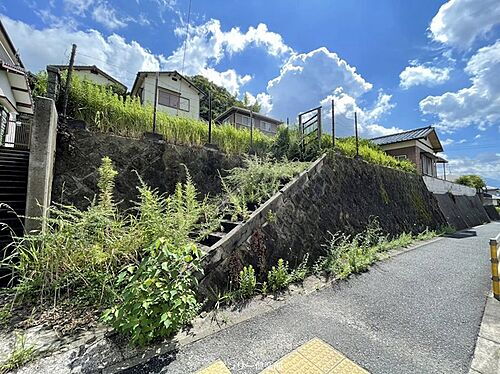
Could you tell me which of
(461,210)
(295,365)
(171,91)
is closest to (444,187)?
(461,210)

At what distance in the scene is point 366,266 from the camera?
14.0 ft

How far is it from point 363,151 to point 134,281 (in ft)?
27.4

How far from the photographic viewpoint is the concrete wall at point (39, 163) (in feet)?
10.6

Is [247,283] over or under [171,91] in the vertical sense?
under

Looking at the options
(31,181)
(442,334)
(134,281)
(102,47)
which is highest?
(102,47)

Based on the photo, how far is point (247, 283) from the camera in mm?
3021

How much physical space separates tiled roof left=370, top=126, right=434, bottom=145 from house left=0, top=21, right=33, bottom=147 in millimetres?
20400

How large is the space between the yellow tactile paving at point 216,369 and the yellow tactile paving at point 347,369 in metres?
0.86

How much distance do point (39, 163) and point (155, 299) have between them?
3.05 metres

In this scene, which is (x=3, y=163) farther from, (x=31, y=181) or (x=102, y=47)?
(x=102, y=47)

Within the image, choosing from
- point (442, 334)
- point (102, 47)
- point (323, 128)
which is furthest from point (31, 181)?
point (323, 128)

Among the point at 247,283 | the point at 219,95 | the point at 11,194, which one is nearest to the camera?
the point at 247,283

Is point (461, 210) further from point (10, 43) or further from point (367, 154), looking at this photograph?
point (10, 43)

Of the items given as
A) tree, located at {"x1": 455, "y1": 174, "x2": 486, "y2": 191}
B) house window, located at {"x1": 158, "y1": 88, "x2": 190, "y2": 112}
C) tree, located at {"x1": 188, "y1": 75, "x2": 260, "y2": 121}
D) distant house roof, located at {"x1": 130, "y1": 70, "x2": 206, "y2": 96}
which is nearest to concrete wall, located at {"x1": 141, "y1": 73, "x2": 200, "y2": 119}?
distant house roof, located at {"x1": 130, "y1": 70, "x2": 206, "y2": 96}
